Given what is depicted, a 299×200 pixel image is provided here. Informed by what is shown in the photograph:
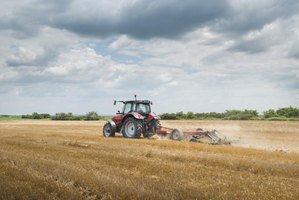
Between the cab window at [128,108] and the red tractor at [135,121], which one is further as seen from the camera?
the cab window at [128,108]

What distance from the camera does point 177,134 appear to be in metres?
22.1

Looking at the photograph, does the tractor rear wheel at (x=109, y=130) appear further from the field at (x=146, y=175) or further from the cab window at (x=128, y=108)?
the field at (x=146, y=175)

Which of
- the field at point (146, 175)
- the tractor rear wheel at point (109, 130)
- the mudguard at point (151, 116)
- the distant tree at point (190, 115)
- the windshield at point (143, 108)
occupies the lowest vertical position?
the field at point (146, 175)

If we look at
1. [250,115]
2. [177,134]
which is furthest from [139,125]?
[250,115]

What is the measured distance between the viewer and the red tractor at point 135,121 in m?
23.6

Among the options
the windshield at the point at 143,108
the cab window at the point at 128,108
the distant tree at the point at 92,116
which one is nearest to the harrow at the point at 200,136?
the windshield at the point at 143,108

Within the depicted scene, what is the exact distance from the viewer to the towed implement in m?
22.5

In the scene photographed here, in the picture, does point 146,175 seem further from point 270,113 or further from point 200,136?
point 270,113

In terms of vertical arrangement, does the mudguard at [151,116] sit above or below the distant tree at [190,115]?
below

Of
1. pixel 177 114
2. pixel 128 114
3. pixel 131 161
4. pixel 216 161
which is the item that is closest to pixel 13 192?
pixel 131 161

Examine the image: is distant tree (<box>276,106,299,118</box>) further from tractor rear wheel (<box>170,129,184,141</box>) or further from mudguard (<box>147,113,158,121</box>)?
tractor rear wheel (<box>170,129,184,141</box>)

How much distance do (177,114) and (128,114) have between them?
35.2m

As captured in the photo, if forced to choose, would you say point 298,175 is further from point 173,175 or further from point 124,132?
point 124,132

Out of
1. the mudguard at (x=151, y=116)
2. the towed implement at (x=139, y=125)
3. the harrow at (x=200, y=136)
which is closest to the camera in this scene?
the harrow at (x=200, y=136)
